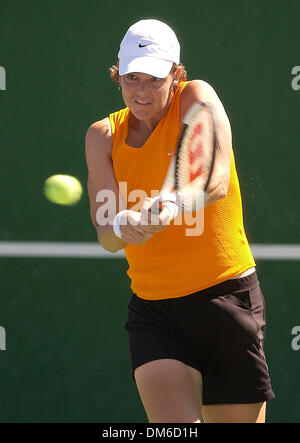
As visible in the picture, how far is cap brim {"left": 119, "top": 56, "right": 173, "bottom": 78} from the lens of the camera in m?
2.35

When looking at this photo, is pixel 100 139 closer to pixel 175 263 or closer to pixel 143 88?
pixel 143 88

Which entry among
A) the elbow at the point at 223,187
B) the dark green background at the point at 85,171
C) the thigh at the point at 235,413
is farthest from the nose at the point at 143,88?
the dark green background at the point at 85,171

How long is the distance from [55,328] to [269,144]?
1.24m

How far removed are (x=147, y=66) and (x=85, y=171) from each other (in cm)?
137

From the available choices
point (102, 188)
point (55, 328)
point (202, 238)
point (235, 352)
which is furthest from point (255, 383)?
point (55, 328)

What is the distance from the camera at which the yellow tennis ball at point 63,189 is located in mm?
3645

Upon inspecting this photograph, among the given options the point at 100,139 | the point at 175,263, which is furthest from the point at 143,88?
the point at 175,263

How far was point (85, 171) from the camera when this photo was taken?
367 cm

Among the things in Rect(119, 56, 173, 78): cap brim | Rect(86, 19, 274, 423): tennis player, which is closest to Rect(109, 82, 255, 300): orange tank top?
Rect(86, 19, 274, 423): tennis player

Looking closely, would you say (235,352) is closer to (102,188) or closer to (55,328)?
(102,188)

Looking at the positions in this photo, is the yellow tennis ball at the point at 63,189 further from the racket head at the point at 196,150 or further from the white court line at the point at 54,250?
the racket head at the point at 196,150

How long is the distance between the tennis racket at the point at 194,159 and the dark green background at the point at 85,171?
1.26 metres

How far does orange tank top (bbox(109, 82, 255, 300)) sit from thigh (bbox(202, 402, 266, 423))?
375 millimetres

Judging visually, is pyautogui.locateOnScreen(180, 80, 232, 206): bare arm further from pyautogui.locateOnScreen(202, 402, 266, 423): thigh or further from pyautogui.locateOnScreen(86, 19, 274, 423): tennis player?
pyautogui.locateOnScreen(202, 402, 266, 423): thigh
